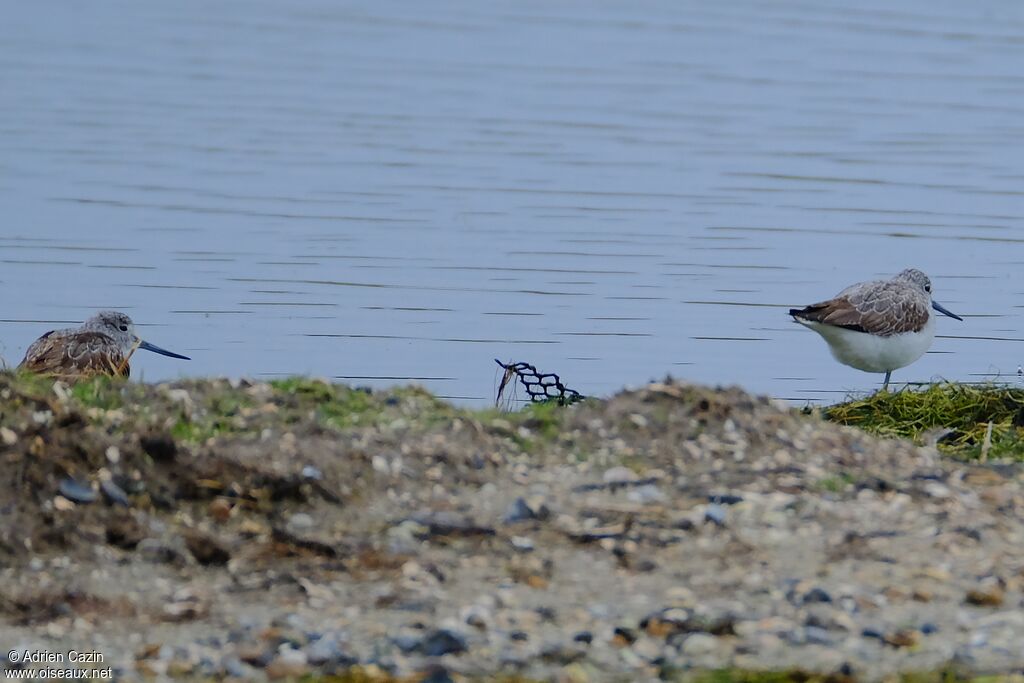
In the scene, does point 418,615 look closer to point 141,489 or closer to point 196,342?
point 141,489

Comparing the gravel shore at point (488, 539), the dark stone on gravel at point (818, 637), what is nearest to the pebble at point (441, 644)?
the gravel shore at point (488, 539)

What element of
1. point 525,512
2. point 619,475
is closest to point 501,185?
point 619,475

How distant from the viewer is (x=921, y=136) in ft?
81.1

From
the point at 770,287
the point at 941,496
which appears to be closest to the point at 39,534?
the point at 941,496

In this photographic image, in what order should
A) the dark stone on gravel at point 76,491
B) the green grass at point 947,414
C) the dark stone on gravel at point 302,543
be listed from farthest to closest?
1. the green grass at point 947,414
2. the dark stone on gravel at point 76,491
3. the dark stone on gravel at point 302,543

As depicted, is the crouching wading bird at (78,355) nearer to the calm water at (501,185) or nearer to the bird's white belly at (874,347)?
the calm water at (501,185)

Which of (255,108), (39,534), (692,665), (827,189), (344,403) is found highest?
(255,108)

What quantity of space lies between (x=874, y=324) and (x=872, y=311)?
13 cm

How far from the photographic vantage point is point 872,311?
532 inches

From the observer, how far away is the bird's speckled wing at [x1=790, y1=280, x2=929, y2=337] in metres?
13.4

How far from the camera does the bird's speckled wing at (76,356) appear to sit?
12.1 metres

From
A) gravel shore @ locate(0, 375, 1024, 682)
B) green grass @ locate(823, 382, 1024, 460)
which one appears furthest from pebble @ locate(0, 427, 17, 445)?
green grass @ locate(823, 382, 1024, 460)

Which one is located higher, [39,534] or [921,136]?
[921,136]

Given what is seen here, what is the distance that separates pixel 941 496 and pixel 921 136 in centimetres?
1697
